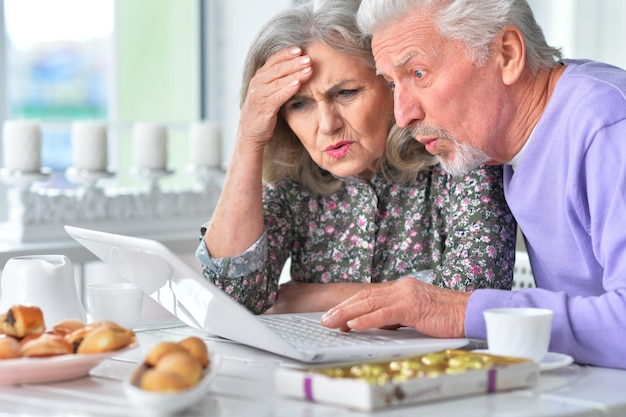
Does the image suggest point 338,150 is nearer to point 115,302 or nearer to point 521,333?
point 115,302

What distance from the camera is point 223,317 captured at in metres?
1.42

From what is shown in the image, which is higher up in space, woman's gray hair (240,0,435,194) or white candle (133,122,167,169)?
woman's gray hair (240,0,435,194)

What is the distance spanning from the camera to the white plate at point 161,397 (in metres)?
1.01

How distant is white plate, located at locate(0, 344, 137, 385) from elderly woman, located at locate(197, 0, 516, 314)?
69 cm

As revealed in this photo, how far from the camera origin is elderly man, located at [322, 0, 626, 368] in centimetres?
146

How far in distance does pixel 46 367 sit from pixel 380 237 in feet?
3.06

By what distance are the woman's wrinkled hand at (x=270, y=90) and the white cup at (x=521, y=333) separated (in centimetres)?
77

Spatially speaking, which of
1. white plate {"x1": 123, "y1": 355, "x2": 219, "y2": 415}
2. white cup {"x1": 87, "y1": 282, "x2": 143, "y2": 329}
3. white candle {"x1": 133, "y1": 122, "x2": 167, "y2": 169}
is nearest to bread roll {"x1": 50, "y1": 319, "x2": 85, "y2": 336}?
white cup {"x1": 87, "y1": 282, "x2": 143, "y2": 329}

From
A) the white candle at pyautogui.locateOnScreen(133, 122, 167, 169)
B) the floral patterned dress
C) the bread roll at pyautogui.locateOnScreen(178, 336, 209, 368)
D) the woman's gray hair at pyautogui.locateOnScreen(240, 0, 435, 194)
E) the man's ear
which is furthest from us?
the white candle at pyautogui.locateOnScreen(133, 122, 167, 169)

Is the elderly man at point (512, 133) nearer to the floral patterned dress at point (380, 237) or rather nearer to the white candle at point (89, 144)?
the floral patterned dress at point (380, 237)

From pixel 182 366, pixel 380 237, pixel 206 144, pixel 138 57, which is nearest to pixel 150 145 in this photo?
pixel 206 144

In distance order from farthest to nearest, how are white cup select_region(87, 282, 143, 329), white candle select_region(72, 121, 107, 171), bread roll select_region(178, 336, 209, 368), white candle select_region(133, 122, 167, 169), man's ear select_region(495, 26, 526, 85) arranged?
1. white candle select_region(133, 122, 167, 169)
2. white candle select_region(72, 121, 107, 171)
3. man's ear select_region(495, 26, 526, 85)
4. white cup select_region(87, 282, 143, 329)
5. bread roll select_region(178, 336, 209, 368)

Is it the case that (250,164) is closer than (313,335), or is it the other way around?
(313,335)

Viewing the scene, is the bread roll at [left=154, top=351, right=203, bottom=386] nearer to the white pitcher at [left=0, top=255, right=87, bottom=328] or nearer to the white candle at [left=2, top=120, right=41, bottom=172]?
the white pitcher at [left=0, top=255, right=87, bottom=328]
